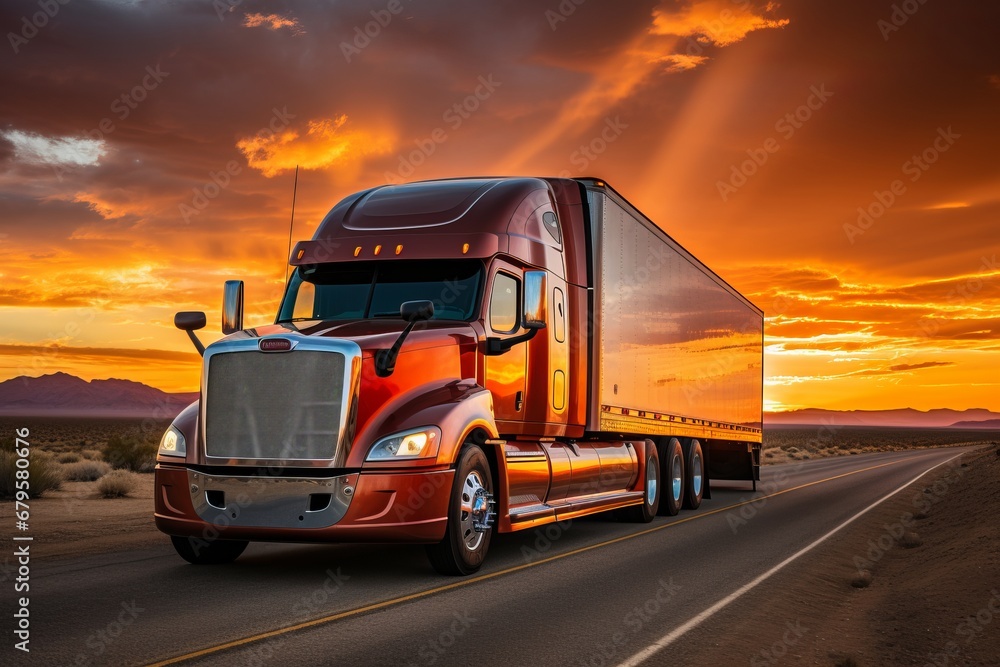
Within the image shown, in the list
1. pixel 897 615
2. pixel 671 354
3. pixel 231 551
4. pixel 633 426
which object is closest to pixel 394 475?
pixel 231 551

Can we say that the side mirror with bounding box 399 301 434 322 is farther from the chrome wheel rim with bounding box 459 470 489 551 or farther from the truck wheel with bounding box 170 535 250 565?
the truck wheel with bounding box 170 535 250 565

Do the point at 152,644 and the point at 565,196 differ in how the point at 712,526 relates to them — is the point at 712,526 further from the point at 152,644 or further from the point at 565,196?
the point at 152,644

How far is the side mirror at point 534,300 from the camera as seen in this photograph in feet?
34.0

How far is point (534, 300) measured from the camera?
34.1 ft

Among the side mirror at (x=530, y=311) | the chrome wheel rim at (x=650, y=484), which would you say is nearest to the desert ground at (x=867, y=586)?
the chrome wheel rim at (x=650, y=484)

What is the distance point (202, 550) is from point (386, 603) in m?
2.84

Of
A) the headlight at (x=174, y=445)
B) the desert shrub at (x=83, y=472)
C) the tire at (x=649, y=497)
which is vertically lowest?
the desert shrub at (x=83, y=472)

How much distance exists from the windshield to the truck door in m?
0.27

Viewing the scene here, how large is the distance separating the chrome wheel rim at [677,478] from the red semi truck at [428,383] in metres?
2.42

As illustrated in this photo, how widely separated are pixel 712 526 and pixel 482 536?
6758 mm

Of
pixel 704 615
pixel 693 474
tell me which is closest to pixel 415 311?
pixel 704 615

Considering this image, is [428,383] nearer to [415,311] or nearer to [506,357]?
[415,311]

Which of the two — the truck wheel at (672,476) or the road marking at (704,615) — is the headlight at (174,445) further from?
the truck wheel at (672,476)

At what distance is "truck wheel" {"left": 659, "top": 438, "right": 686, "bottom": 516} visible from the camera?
17141 mm
